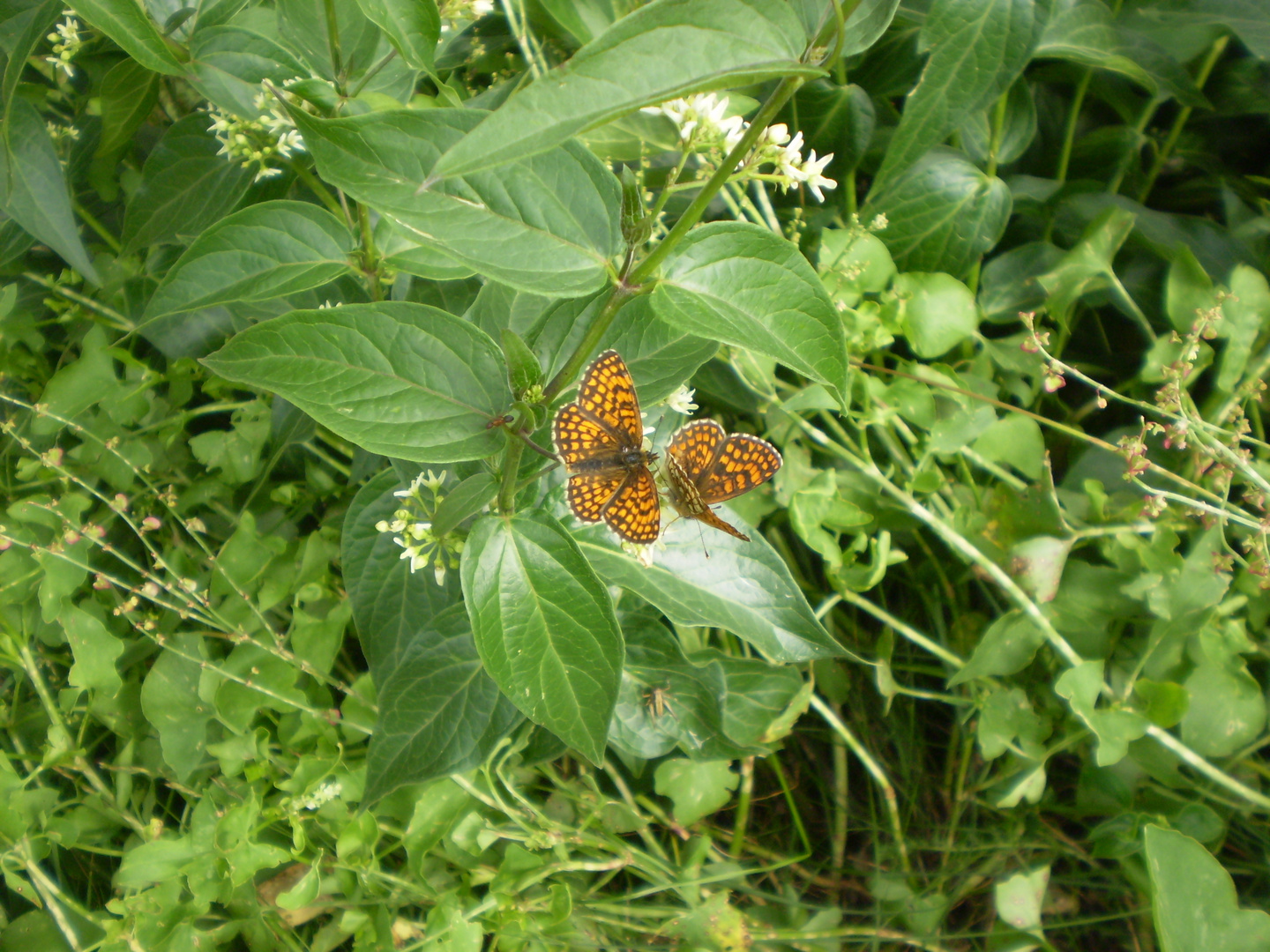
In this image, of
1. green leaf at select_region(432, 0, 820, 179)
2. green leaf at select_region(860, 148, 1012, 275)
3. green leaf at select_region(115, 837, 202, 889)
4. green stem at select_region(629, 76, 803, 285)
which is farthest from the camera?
green leaf at select_region(860, 148, 1012, 275)

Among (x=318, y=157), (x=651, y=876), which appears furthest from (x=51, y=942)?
(x=318, y=157)

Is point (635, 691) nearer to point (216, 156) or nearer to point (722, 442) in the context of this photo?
point (722, 442)

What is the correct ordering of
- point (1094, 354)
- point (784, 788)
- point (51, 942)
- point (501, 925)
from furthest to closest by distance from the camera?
point (1094, 354)
point (784, 788)
point (51, 942)
point (501, 925)

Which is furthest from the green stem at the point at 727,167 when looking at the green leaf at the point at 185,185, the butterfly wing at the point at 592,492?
the green leaf at the point at 185,185

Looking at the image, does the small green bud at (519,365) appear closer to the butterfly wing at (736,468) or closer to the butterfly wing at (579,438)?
the butterfly wing at (579,438)

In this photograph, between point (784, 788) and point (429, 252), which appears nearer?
point (429, 252)

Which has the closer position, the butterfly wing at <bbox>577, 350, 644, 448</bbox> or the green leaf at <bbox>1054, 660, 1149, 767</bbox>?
the butterfly wing at <bbox>577, 350, 644, 448</bbox>

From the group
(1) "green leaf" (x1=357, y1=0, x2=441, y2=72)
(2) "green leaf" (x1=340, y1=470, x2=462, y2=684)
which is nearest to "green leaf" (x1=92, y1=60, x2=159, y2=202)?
(1) "green leaf" (x1=357, y1=0, x2=441, y2=72)

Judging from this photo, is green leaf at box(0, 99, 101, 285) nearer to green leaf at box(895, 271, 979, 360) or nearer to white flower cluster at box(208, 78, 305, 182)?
white flower cluster at box(208, 78, 305, 182)
